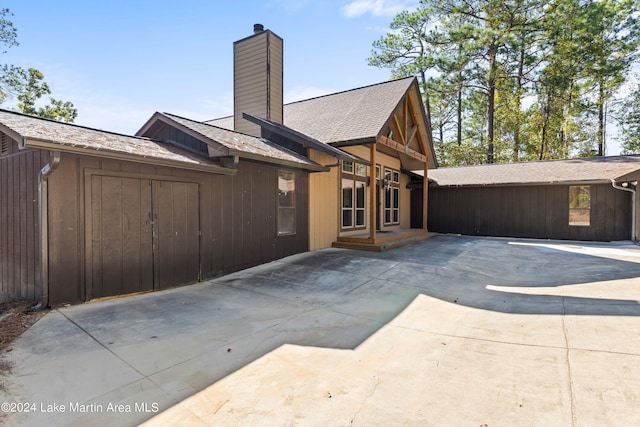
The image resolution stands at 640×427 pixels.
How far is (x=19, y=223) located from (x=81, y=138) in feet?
5.41

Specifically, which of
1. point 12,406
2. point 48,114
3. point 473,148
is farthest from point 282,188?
point 48,114

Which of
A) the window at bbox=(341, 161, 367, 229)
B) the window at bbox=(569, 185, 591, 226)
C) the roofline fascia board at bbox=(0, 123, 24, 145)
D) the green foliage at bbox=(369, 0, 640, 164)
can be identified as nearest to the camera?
the roofline fascia board at bbox=(0, 123, 24, 145)

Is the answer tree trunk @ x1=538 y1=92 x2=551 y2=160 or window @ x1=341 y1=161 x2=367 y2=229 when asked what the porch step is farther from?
tree trunk @ x1=538 y1=92 x2=551 y2=160

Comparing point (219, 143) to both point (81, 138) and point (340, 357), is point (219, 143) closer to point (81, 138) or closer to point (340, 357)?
point (81, 138)

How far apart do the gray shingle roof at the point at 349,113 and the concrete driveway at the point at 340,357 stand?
4.56 m

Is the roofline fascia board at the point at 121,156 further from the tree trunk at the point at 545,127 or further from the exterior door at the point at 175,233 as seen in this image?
the tree trunk at the point at 545,127

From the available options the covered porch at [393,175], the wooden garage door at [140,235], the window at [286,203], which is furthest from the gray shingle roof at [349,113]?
the wooden garage door at [140,235]

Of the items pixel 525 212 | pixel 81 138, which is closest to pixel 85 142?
pixel 81 138

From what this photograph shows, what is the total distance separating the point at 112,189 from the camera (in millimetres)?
4727

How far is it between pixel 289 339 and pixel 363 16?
1230 centimetres

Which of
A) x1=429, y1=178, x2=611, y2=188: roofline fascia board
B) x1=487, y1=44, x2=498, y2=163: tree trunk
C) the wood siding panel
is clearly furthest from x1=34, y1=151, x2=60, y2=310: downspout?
x1=487, y1=44, x2=498, y2=163: tree trunk

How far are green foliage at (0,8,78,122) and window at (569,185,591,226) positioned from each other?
89.9 ft

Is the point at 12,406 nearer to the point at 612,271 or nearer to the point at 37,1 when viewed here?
the point at 612,271

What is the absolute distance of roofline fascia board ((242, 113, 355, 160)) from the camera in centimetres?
768
